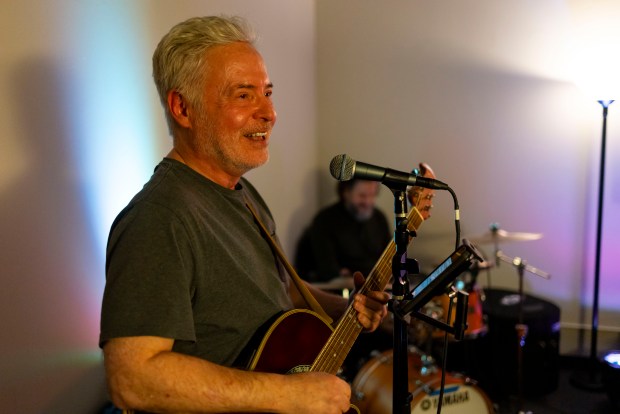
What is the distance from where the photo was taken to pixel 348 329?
1.77 metres

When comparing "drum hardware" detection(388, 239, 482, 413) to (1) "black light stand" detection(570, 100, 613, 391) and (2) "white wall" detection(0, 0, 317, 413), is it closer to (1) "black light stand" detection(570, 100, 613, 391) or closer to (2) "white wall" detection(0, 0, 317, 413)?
(2) "white wall" detection(0, 0, 317, 413)

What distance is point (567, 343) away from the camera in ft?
13.6

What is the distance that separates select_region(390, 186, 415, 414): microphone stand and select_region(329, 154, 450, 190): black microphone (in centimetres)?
3

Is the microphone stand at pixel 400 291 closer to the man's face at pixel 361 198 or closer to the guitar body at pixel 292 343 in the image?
the guitar body at pixel 292 343

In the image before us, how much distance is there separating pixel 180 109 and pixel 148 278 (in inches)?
21.7

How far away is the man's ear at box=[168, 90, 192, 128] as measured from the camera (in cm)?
163

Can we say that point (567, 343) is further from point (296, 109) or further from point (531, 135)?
point (296, 109)

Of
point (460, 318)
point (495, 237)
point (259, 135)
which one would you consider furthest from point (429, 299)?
point (495, 237)

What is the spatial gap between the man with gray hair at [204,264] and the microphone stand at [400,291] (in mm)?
161

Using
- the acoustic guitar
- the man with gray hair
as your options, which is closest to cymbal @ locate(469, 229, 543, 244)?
the acoustic guitar

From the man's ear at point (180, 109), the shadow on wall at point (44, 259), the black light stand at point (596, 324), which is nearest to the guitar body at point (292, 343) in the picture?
the man's ear at point (180, 109)

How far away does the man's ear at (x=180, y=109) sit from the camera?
1.63m

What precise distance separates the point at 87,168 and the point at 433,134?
2.88 m

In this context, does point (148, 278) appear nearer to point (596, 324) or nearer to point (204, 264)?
point (204, 264)
